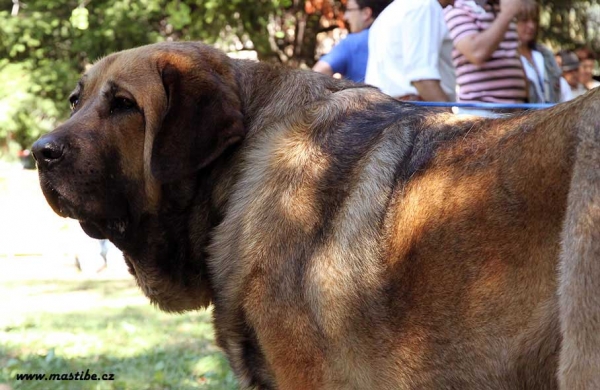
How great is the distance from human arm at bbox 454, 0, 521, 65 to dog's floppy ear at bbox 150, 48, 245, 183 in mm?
2549

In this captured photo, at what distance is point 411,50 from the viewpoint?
18.9ft

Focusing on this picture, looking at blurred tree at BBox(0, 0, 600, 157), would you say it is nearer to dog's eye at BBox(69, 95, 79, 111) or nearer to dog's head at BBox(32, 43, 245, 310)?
dog's eye at BBox(69, 95, 79, 111)

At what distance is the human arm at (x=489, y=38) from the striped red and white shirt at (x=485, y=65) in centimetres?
6

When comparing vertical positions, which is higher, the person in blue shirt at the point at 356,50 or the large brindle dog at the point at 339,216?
the large brindle dog at the point at 339,216

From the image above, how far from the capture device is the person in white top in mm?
5766

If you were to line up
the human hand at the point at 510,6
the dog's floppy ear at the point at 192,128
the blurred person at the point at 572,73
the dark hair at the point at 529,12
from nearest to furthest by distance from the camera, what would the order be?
the dog's floppy ear at the point at 192,128, the human hand at the point at 510,6, the dark hair at the point at 529,12, the blurred person at the point at 572,73

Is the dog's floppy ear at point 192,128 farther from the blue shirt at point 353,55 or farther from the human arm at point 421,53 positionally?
the blue shirt at point 353,55

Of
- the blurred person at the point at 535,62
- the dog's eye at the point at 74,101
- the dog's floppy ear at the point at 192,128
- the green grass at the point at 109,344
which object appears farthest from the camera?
the blurred person at the point at 535,62

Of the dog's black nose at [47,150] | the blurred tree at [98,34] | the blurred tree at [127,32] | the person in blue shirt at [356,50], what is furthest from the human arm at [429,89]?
the blurred tree at [98,34]

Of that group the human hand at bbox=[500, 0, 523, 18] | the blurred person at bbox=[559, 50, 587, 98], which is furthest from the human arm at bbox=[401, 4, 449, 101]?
the blurred person at bbox=[559, 50, 587, 98]

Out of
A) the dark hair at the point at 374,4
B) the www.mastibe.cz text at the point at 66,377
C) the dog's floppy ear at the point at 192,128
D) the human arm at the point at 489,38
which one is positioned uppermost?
the dog's floppy ear at the point at 192,128

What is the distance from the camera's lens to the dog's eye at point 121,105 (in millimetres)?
3617

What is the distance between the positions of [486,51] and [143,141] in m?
2.83

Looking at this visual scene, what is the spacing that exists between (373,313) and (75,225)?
38.8 ft
